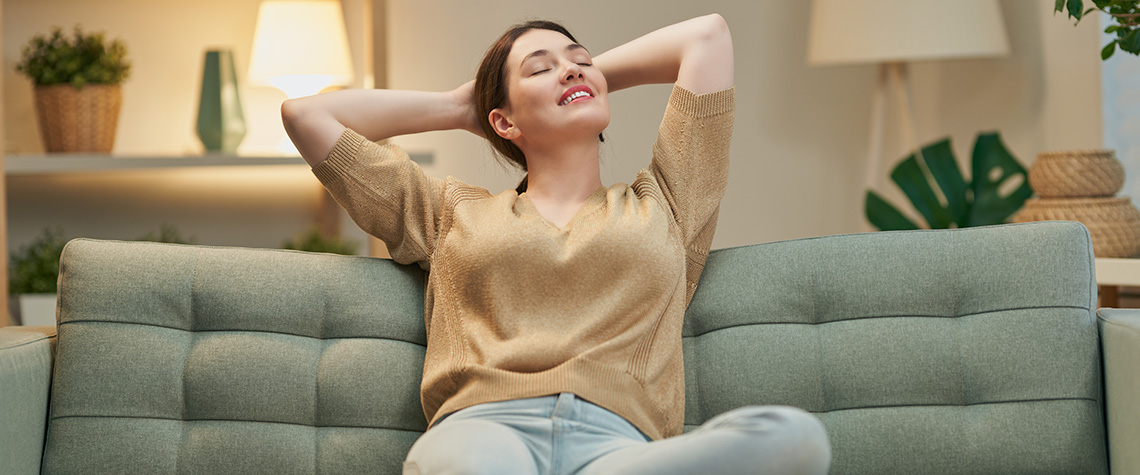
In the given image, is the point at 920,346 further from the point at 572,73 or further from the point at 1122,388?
the point at 572,73

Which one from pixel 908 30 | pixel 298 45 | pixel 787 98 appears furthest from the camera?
pixel 787 98

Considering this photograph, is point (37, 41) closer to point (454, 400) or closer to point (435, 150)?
point (435, 150)

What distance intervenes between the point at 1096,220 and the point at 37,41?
263cm

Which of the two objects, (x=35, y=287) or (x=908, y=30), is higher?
(x=908, y=30)

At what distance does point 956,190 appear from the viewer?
9.20ft

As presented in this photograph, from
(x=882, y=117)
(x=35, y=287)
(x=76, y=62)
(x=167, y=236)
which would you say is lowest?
(x=35, y=287)

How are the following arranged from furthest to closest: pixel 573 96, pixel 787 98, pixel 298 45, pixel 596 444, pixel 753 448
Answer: pixel 787 98, pixel 298 45, pixel 573 96, pixel 596 444, pixel 753 448

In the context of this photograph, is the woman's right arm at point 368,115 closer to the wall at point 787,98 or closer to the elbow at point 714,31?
the elbow at point 714,31

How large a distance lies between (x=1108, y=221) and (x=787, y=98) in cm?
138

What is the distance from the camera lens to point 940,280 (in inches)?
57.3

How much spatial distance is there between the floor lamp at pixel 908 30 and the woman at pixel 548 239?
55.1 inches

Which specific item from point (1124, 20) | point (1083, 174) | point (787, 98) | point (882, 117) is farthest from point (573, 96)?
point (787, 98)

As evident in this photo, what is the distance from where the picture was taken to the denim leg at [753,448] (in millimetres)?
1061

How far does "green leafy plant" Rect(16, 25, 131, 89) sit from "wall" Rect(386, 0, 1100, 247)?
0.74 m
